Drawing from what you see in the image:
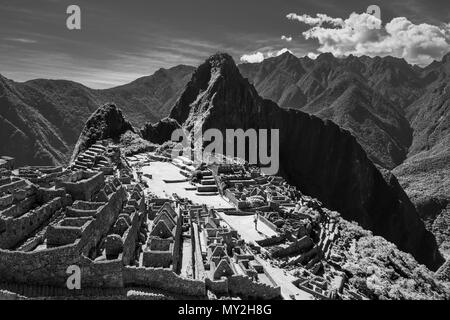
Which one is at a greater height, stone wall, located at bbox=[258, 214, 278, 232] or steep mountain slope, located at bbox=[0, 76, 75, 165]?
steep mountain slope, located at bbox=[0, 76, 75, 165]

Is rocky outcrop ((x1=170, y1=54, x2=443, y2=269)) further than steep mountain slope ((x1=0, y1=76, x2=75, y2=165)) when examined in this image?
Yes

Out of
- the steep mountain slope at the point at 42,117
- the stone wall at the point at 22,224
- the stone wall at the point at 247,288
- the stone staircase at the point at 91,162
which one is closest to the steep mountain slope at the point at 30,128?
the steep mountain slope at the point at 42,117

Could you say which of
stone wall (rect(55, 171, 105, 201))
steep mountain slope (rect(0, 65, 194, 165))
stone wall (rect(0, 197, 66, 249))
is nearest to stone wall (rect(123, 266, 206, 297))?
stone wall (rect(0, 197, 66, 249))

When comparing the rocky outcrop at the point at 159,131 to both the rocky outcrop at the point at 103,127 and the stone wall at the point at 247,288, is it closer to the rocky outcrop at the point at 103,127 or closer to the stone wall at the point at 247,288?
the rocky outcrop at the point at 103,127

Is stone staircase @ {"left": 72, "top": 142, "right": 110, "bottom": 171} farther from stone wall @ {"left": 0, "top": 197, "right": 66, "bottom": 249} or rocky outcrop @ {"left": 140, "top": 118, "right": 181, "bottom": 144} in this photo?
rocky outcrop @ {"left": 140, "top": 118, "right": 181, "bottom": 144}

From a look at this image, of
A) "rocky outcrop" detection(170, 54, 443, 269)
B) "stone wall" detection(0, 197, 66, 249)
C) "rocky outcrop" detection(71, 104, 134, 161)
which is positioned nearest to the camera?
"stone wall" detection(0, 197, 66, 249)

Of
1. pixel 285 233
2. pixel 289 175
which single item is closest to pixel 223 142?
pixel 289 175

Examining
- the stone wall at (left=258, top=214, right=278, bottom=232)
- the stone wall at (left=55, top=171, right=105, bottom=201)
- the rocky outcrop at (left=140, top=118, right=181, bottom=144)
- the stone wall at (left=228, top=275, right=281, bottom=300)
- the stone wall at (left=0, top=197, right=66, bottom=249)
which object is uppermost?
the rocky outcrop at (left=140, top=118, right=181, bottom=144)
